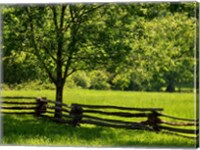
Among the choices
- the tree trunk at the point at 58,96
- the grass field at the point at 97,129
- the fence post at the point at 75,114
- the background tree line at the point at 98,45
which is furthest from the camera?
the fence post at the point at 75,114

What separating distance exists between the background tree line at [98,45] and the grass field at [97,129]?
16cm

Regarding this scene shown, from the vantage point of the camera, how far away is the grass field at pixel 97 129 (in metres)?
6.69

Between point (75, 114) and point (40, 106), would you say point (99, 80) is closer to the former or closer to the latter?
point (75, 114)

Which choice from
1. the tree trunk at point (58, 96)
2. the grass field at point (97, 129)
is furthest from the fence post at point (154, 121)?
the tree trunk at point (58, 96)

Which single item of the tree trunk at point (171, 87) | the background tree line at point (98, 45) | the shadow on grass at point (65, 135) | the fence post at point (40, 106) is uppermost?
the background tree line at point (98, 45)

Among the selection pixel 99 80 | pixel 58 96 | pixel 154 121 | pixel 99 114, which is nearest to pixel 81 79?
pixel 99 80

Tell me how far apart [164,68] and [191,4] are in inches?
38.6

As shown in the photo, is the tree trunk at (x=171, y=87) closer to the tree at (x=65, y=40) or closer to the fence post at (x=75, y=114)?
the tree at (x=65, y=40)

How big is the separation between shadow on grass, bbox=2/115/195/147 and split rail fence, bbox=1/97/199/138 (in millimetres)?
117

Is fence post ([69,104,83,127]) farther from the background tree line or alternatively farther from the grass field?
the background tree line

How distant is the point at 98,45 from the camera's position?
7.50m

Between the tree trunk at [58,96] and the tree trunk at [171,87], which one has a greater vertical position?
the tree trunk at [171,87]

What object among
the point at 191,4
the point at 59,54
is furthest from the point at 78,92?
the point at 191,4

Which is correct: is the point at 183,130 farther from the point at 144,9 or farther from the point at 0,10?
the point at 0,10
